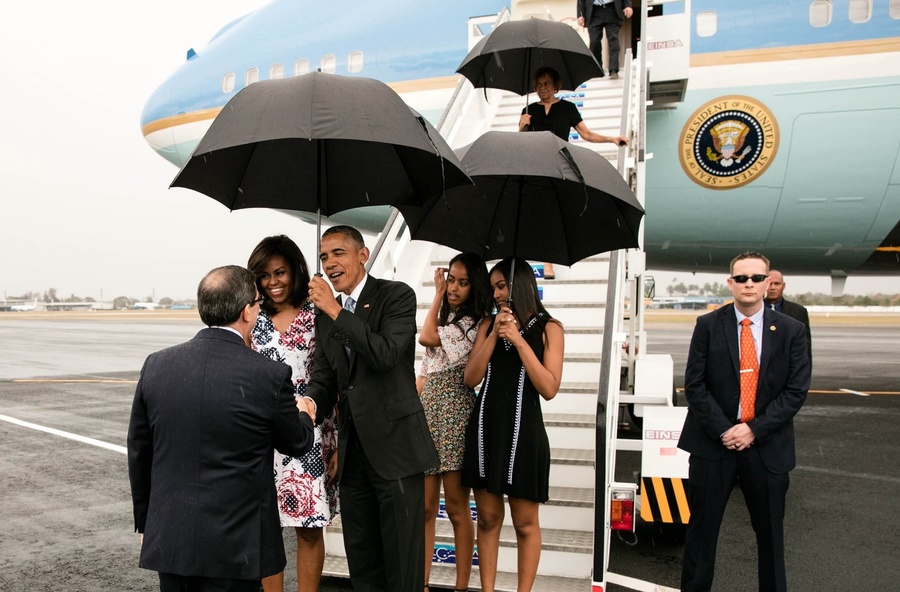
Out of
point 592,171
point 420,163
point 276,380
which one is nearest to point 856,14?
point 592,171

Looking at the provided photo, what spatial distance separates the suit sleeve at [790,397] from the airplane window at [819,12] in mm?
6221

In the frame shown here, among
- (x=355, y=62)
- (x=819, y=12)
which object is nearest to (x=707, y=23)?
(x=819, y=12)

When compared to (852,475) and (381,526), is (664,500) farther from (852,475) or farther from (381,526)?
(852,475)

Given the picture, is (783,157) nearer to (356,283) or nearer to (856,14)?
(856,14)

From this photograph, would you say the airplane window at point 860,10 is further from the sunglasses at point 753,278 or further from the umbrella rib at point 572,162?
the umbrella rib at point 572,162

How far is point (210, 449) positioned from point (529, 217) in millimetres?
2304

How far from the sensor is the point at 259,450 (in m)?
2.43

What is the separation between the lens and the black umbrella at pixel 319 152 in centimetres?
272

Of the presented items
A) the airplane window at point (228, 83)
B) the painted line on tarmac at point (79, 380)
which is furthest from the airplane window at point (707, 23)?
the painted line on tarmac at point (79, 380)

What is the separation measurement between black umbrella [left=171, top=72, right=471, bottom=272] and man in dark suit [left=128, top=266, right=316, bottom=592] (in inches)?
25.9

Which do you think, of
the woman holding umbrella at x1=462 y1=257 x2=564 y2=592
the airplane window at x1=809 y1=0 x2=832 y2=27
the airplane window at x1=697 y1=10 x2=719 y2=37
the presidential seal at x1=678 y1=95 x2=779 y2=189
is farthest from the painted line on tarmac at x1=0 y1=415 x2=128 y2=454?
the airplane window at x1=809 y1=0 x2=832 y2=27

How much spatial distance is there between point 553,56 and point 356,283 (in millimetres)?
4134

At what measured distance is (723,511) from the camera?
3.62 meters

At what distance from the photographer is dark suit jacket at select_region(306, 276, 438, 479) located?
3066mm
